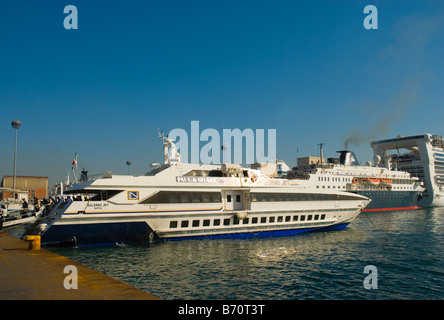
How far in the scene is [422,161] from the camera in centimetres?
8325

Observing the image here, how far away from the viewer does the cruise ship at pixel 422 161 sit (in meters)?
81.0

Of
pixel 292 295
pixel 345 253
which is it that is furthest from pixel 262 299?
pixel 345 253

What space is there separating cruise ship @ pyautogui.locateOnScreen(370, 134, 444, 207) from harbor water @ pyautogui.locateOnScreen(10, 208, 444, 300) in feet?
210

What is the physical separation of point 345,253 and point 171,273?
11560mm

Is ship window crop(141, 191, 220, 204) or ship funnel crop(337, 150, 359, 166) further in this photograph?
ship funnel crop(337, 150, 359, 166)

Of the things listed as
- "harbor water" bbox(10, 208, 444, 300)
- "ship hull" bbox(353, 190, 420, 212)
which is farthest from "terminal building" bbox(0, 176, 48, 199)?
"ship hull" bbox(353, 190, 420, 212)

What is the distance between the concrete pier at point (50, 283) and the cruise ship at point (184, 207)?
6977 mm

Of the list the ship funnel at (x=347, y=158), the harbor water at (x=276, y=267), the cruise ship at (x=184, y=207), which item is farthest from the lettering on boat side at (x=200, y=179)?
the ship funnel at (x=347, y=158)

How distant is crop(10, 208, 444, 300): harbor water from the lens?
43.0ft

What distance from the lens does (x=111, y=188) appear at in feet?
71.9
